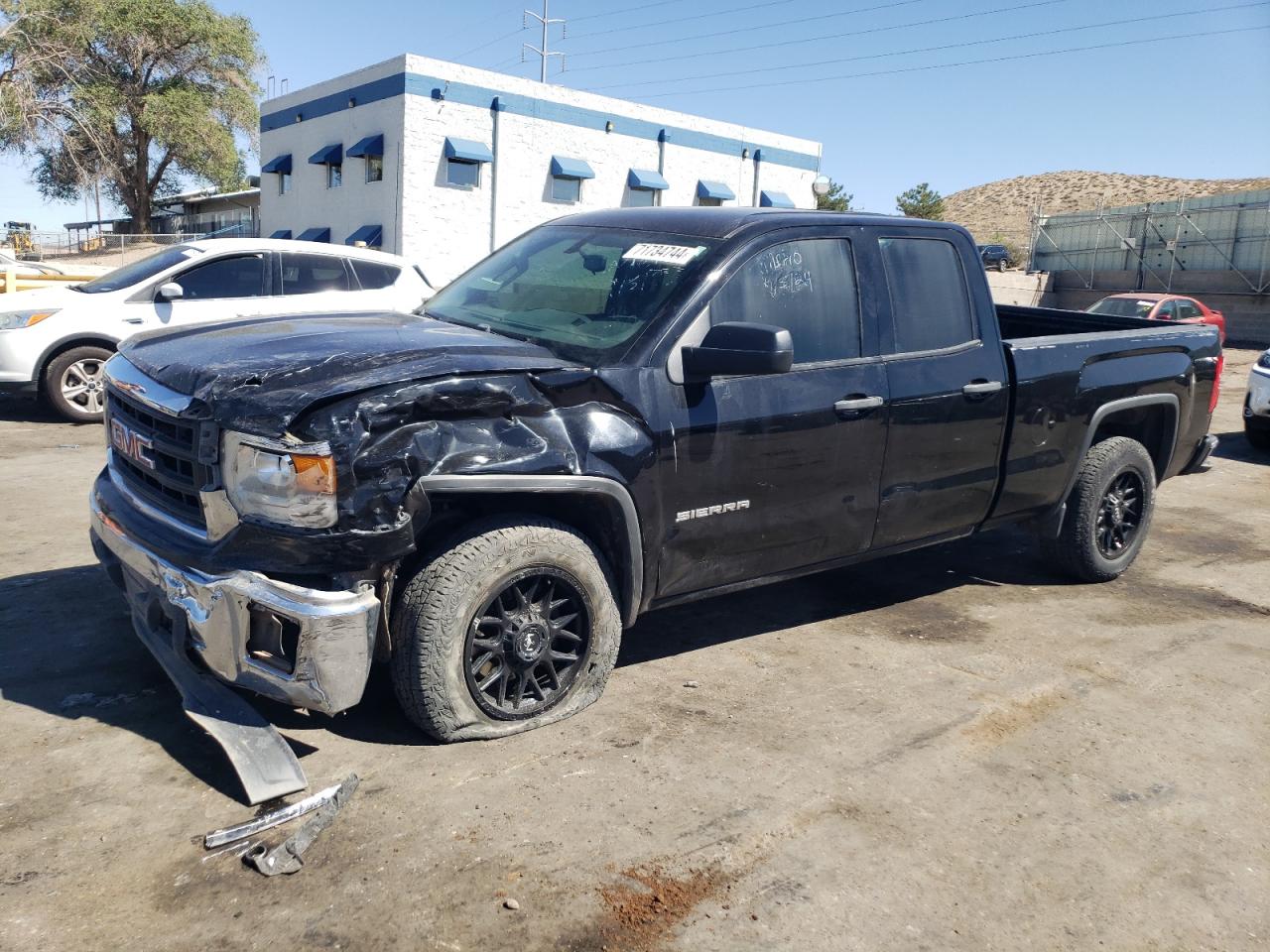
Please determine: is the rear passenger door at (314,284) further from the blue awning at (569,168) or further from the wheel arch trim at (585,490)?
the blue awning at (569,168)

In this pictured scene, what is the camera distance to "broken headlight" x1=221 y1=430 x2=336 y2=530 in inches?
123

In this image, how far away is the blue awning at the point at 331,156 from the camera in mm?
29828

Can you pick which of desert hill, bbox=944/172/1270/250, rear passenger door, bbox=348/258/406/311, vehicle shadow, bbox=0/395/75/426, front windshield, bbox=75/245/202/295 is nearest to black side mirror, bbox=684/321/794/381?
rear passenger door, bbox=348/258/406/311

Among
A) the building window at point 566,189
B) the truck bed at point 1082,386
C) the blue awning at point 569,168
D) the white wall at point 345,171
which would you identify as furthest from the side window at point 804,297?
the building window at point 566,189

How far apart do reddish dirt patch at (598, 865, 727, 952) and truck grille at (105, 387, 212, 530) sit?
5.65ft

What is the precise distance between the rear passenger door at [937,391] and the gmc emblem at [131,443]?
9.56 ft

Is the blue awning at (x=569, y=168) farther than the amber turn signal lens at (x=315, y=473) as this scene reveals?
Yes

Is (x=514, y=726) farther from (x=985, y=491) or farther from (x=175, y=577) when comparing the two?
(x=985, y=491)

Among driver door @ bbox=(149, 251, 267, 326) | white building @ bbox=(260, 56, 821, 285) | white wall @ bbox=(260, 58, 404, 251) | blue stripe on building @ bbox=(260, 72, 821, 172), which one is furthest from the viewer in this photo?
white wall @ bbox=(260, 58, 404, 251)

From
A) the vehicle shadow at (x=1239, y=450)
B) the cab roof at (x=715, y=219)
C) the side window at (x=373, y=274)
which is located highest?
the cab roof at (x=715, y=219)

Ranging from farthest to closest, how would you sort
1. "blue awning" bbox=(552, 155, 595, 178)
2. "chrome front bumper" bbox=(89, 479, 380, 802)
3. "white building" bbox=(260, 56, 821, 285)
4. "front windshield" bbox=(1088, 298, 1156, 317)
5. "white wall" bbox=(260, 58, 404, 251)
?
Answer: "blue awning" bbox=(552, 155, 595, 178), "white wall" bbox=(260, 58, 404, 251), "white building" bbox=(260, 56, 821, 285), "front windshield" bbox=(1088, 298, 1156, 317), "chrome front bumper" bbox=(89, 479, 380, 802)

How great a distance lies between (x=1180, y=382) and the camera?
19.8 feet

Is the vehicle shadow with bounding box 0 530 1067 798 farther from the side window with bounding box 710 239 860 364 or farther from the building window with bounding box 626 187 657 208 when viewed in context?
the building window with bounding box 626 187 657 208

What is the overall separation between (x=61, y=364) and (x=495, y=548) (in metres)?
7.76
